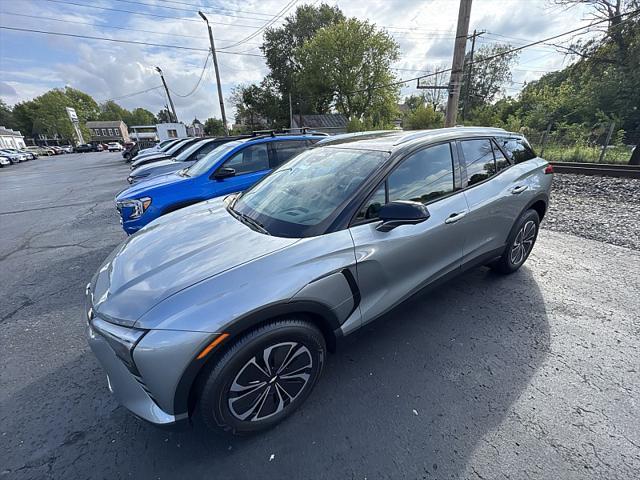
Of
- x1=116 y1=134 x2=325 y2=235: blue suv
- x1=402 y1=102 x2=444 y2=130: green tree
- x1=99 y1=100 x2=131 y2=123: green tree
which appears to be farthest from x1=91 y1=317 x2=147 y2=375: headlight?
x1=99 y1=100 x2=131 y2=123: green tree

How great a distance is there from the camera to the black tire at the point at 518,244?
10.3ft

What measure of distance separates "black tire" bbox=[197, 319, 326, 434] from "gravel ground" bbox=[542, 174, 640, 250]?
5.02 meters

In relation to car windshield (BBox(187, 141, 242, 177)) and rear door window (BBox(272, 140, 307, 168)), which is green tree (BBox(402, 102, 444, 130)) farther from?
car windshield (BBox(187, 141, 242, 177))

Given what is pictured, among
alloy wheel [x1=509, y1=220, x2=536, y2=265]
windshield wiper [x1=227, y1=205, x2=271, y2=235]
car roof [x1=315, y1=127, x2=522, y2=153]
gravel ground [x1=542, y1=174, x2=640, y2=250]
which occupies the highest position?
car roof [x1=315, y1=127, x2=522, y2=153]

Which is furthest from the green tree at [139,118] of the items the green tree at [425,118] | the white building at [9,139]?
the green tree at [425,118]

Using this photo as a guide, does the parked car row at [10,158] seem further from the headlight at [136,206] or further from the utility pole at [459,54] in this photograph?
the utility pole at [459,54]

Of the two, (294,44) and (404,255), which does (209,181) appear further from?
(294,44)

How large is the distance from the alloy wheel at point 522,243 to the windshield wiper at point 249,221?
9.17 ft

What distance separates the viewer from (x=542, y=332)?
8.38ft

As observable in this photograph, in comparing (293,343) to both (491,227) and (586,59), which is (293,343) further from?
(586,59)

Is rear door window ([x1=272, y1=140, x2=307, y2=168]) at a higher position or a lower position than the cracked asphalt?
higher

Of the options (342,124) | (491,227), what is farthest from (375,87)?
(491,227)

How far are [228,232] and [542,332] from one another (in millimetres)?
2834

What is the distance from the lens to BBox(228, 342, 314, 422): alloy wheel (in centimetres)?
164
